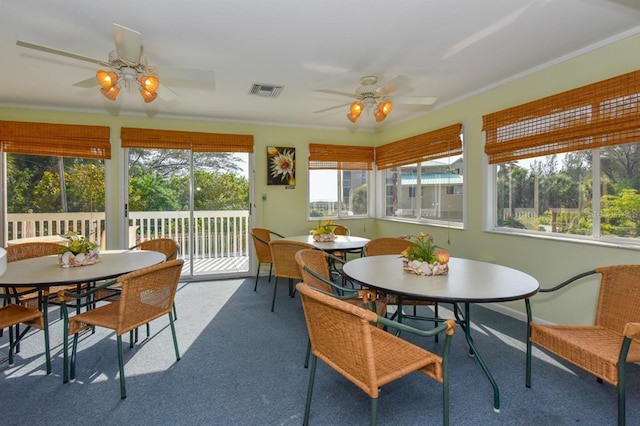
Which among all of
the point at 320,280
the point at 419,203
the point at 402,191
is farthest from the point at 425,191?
the point at 320,280

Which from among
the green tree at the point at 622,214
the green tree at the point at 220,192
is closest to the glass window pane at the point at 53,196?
the green tree at the point at 220,192

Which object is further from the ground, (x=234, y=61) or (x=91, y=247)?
(x=234, y=61)

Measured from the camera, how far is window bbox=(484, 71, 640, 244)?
254 cm

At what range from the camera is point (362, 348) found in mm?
1332

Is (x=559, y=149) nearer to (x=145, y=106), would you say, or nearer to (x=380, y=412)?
(x=380, y=412)

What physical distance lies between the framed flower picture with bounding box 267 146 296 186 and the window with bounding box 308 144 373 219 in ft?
1.05

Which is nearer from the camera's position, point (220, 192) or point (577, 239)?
point (577, 239)

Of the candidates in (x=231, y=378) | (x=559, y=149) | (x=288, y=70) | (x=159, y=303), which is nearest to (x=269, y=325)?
(x=231, y=378)

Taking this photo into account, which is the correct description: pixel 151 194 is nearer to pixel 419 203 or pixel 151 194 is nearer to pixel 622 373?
pixel 419 203

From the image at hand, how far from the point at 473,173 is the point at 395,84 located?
1.64m

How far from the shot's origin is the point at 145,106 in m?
4.28

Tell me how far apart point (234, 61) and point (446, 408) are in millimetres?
2945

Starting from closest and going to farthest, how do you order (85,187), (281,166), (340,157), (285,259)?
(285,259), (85,187), (281,166), (340,157)

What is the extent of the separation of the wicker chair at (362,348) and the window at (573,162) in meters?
2.17
